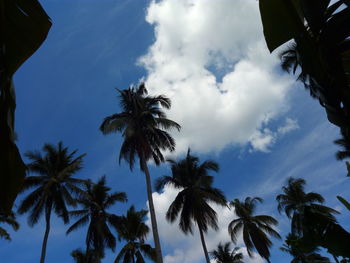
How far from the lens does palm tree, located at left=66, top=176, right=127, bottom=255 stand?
2386 cm

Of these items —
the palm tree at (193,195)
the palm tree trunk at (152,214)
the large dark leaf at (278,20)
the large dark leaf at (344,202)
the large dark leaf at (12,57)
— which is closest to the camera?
the large dark leaf at (12,57)

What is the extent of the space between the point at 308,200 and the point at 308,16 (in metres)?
33.6

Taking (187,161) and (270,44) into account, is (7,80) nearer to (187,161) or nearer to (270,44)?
(270,44)

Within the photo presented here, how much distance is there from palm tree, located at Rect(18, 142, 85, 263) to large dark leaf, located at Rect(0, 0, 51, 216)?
2075 centimetres

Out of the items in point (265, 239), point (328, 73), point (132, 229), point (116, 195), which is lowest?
point (328, 73)

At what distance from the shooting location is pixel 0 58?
1279 millimetres

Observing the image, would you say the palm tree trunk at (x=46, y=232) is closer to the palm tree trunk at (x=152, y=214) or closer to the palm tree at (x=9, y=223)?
the palm tree at (x=9, y=223)

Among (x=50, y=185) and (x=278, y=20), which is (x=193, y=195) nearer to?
(x=50, y=185)

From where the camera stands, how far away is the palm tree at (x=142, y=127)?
1792 cm

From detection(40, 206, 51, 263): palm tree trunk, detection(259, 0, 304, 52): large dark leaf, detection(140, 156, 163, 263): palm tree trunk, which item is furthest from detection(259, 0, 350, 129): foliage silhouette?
detection(40, 206, 51, 263): palm tree trunk

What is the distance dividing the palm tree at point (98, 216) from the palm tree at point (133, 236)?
1118 millimetres

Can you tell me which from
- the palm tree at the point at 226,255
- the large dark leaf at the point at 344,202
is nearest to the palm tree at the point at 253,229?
the palm tree at the point at 226,255

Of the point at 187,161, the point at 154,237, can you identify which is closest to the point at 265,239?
the point at 187,161

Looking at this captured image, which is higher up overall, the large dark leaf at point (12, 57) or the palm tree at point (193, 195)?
the palm tree at point (193, 195)
